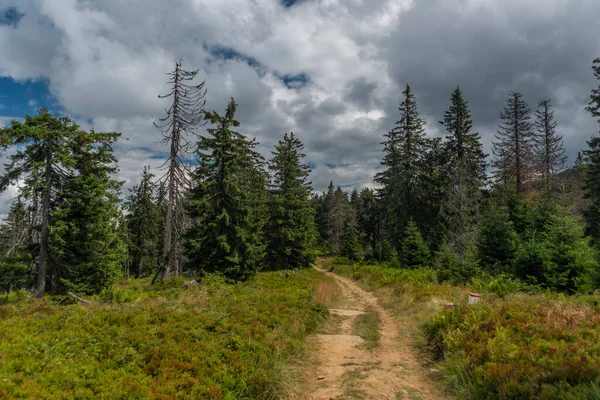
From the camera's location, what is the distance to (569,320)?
645 centimetres

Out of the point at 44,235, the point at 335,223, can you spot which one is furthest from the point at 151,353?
the point at 335,223

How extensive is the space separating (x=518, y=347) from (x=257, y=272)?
18.7m

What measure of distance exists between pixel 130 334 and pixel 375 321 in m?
8.82

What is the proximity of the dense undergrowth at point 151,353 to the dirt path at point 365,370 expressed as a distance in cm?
73

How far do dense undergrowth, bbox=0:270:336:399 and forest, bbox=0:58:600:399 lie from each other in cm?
4

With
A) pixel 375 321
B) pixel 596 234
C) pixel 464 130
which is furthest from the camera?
pixel 464 130

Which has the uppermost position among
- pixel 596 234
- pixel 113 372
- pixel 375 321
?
pixel 596 234

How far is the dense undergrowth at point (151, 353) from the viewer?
4.58 metres

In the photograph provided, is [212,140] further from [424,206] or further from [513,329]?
[424,206]

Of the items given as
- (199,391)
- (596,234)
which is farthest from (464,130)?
(199,391)

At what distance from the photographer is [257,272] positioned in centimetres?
2283

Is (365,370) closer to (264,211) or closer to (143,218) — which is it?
(264,211)

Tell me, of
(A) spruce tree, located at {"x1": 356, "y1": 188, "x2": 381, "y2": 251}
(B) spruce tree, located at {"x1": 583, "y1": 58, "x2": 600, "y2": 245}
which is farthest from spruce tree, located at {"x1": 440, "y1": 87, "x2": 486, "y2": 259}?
(A) spruce tree, located at {"x1": 356, "y1": 188, "x2": 381, "y2": 251}

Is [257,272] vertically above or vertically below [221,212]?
below
